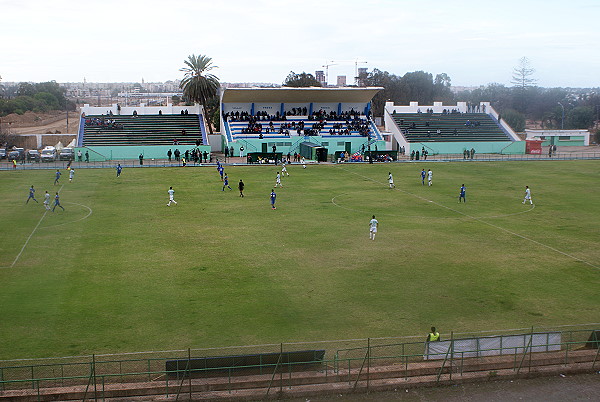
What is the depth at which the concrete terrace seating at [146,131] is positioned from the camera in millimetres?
78188

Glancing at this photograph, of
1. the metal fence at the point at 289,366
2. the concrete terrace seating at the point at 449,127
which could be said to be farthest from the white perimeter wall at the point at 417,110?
the metal fence at the point at 289,366

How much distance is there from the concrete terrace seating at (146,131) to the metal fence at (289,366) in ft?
209

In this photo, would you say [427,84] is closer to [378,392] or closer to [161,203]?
[161,203]

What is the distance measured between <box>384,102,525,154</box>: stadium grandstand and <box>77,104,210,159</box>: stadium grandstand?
28329 millimetres

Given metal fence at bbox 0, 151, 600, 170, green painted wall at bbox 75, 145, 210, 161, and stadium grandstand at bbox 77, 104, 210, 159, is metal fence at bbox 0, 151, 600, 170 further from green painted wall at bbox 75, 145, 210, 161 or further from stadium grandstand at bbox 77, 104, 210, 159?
stadium grandstand at bbox 77, 104, 210, 159

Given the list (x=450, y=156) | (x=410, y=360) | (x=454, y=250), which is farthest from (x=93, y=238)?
(x=450, y=156)

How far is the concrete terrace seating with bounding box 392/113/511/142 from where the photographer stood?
86.8 meters

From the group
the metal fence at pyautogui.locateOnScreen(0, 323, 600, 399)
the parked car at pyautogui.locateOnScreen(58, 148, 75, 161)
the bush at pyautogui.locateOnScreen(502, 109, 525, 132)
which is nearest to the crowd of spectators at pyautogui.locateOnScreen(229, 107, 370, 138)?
the parked car at pyautogui.locateOnScreen(58, 148, 75, 161)

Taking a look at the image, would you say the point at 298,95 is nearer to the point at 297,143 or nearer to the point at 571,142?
the point at 297,143

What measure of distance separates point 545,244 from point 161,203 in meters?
25.6

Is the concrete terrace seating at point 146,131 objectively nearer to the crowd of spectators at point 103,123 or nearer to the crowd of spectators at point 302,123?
the crowd of spectators at point 103,123

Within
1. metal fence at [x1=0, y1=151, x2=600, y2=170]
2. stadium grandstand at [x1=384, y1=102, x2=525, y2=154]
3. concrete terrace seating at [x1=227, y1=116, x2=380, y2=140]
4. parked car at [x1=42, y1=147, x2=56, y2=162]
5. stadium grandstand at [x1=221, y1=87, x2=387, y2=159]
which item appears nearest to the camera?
metal fence at [x1=0, y1=151, x2=600, y2=170]

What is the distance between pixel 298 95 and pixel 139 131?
22.7 m

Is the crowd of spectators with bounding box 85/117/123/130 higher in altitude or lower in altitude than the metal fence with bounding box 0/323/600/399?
higher
